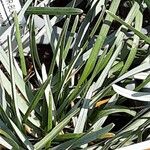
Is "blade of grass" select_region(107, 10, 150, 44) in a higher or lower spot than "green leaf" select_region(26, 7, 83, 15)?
lower

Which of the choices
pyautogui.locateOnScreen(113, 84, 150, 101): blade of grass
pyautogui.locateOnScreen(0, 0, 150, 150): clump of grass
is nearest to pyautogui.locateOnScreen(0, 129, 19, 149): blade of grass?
pyautogui.locateOnScreen(0, 0, 150, 150): clump of grass

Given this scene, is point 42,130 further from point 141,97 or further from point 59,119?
point 141,97

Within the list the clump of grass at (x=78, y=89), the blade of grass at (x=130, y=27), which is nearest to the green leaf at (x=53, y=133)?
the clump of grass at (x=78, y=89)

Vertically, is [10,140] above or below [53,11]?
below

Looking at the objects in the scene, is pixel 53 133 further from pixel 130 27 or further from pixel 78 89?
pixel 130 27

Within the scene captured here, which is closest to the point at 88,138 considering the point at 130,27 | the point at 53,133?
the point at 53,133

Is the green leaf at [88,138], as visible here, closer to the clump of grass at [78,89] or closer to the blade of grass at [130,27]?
the clump of grass at [78,89]

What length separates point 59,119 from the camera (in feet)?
2.15

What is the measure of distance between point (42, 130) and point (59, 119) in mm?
28

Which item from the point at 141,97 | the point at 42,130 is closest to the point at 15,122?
the point at 42,130

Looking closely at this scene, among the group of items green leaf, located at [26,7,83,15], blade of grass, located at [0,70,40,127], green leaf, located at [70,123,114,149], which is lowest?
green leaf, located at [70,123,114,149]

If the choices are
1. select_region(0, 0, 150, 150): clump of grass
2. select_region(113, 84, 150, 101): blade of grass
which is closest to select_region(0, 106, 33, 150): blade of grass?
select_region(0, 0, 150, 150): clump of grass

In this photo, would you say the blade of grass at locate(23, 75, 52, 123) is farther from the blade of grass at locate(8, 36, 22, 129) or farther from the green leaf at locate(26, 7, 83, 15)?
the green leaf at locate(26, 7, 83, 15)

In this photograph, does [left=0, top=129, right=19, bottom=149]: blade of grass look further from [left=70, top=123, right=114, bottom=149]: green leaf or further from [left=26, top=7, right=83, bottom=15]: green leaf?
[left=26, top=7, right=83, bottom=15]: green leaf
